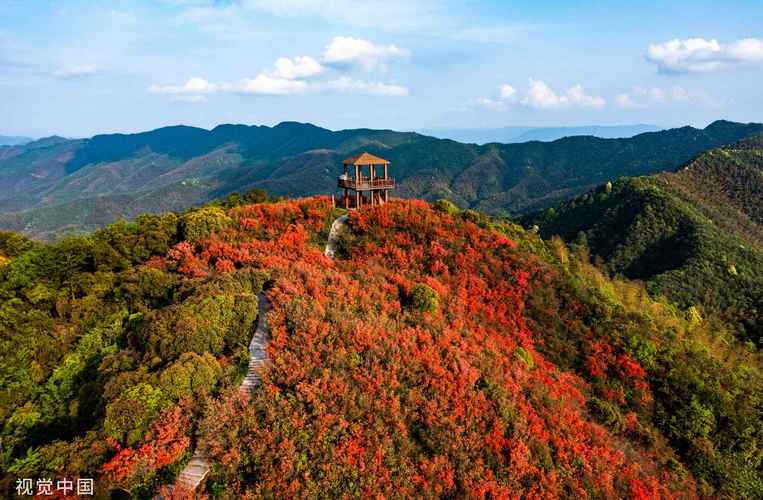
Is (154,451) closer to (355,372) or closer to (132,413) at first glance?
(132,413)

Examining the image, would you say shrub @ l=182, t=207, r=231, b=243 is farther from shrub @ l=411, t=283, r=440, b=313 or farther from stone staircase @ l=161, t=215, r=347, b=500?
shrub @ l=411, t=283, r=440, b=313

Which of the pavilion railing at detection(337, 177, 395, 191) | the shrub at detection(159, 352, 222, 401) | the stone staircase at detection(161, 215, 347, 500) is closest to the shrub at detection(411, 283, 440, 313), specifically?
the stone staircase at detection(161, 215, 347, 500)

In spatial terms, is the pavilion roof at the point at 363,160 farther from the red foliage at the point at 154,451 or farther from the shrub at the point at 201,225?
the red foliage at the point at 154,451

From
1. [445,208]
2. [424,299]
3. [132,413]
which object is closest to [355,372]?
Result: [424,299]

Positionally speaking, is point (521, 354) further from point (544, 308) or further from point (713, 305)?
point (713, 305)

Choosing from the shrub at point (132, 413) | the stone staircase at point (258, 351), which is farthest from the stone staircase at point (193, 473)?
the stone staircase at point (258, 351)

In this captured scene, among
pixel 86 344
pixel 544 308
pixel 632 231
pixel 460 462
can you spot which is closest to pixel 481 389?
pixel 460 462

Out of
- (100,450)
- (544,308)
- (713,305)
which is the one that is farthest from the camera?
(713,305)
